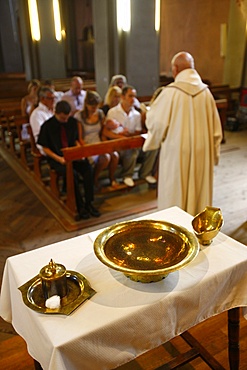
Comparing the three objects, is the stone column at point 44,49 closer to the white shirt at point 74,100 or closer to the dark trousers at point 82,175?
the white shirt at point 74,100

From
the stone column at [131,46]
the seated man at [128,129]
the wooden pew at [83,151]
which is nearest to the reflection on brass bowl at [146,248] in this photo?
the wooden pew at [83,151]

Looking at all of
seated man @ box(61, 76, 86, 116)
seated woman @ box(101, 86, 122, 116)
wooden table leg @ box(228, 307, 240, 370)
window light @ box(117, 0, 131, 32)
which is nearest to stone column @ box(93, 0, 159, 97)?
window light @ box(117, 0, 131, 32)

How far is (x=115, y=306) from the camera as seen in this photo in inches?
46.9

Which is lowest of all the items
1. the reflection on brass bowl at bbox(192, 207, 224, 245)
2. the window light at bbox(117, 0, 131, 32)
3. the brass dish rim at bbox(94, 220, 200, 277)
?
the reflection on brass bowl at bbox(192, 207, 224, 245)

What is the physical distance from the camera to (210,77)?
9.49 metres

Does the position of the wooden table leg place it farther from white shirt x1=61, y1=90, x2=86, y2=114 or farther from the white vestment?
white shirt x1=61, y1=90, x2=86, y2=114

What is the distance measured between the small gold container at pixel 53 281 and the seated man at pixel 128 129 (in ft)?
10.0

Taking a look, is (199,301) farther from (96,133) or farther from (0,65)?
(0,65)

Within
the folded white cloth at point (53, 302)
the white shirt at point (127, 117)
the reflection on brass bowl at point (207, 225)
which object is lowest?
the white shirt at point (127, 117)

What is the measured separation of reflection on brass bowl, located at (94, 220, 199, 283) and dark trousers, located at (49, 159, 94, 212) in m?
2.15

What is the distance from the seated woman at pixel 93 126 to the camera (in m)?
3.90

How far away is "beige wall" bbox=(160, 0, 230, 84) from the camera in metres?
9.07

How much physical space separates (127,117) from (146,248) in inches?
121

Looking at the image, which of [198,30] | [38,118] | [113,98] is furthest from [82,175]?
[198,30]
